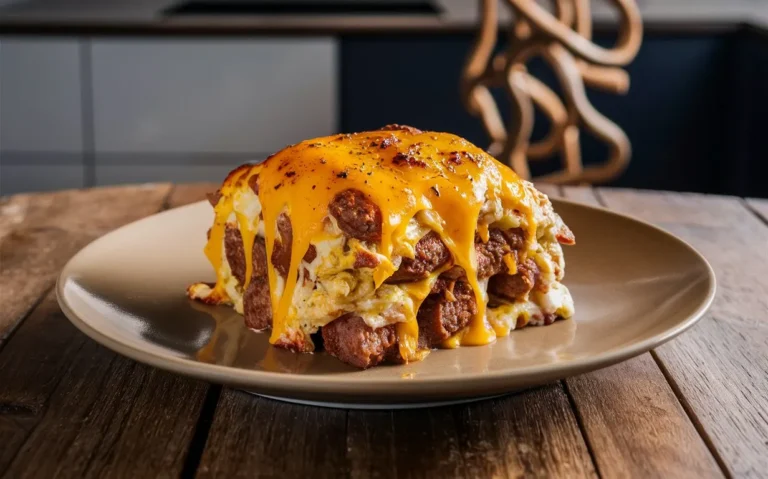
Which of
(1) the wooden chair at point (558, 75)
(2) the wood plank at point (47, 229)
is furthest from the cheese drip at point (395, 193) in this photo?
(1) the wooden chair at point (558, 75)

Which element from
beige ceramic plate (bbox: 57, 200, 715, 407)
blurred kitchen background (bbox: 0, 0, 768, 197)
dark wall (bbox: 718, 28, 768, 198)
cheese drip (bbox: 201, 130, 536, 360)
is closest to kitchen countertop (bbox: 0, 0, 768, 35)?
blurred kitchen background (bbox: 0, 0, 768, 197)

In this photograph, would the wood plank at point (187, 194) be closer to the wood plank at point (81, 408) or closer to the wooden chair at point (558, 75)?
the wood plank at point (81, 408)

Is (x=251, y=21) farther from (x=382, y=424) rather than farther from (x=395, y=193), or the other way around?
(x=382, y=424)

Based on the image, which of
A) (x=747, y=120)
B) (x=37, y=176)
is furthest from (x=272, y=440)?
(x=747, y=120)

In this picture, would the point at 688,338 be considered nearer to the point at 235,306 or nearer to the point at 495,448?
the point at 495,448

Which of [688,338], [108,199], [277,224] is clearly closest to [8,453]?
[277,224]

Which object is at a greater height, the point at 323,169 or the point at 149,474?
the point at 323,169

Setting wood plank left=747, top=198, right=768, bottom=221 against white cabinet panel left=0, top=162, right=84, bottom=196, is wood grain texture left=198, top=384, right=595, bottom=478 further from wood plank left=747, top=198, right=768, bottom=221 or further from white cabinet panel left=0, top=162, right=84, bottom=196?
white cabinet panel left=0, top=162, right=84, bottom=196
